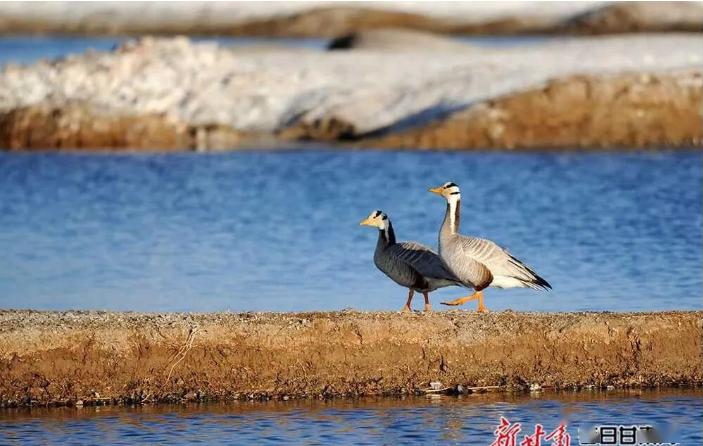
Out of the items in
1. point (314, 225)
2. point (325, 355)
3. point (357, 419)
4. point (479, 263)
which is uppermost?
point (314, 225)

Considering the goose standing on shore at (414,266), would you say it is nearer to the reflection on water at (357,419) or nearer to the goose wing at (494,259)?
the goose wing at (494,259)

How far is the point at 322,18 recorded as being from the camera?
87.9 m

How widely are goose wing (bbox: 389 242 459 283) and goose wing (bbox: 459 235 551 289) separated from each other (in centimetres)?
32

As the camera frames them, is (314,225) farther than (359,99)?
No

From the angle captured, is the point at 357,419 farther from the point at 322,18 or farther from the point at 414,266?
the point at 322,18

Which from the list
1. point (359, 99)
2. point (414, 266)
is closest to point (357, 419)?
point (414, 266)

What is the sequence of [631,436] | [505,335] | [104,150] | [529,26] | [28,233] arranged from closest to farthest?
[631,436]
[505,335]
[28,233]
[104,150]
[529,26]

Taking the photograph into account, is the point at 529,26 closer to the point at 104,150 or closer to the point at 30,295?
the point at 104,150

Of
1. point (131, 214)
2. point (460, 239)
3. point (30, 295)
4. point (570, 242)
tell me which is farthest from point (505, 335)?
point (131, 214)

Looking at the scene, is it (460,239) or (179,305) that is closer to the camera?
(460,239)

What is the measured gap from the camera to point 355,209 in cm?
3189

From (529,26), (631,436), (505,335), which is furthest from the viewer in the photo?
(529,26)

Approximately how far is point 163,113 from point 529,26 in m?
41.9

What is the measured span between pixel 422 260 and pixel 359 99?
29.0 m
